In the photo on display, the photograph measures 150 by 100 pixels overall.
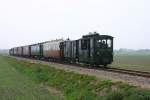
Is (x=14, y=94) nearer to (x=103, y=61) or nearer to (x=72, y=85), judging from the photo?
(x=72, y=85)

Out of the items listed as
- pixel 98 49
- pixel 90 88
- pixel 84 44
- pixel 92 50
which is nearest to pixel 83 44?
pixel 84 44

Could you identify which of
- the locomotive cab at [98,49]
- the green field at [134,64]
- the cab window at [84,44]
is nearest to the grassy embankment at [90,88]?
the locomotive cab at [98,49]

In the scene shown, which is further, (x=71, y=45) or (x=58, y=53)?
(x=58, y=53)

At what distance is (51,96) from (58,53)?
90.4 feet

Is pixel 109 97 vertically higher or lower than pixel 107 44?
lower

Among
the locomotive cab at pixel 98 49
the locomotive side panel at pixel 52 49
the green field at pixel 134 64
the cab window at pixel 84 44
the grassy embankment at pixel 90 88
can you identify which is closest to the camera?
the grassy embankment at pixel 90 88

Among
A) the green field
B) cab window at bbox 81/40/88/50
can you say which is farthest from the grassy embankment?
the green field

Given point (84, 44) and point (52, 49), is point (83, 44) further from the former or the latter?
point (52, 49)

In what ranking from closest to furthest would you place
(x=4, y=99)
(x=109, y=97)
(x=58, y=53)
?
(x=109, y=97)
(x=4, y=99)
(x=58, y=53)

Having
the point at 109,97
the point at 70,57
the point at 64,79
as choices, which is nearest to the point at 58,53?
the point at 70,57

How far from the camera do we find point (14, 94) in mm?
20641

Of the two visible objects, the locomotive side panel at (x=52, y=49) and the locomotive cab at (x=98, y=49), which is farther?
the locomotive side panel at (x=52, y=49)

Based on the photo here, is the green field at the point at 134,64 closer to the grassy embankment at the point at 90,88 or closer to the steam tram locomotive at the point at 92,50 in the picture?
the steam tram locomotive at the point at 92,50

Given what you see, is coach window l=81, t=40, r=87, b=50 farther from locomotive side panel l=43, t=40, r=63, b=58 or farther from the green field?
locomotive side panel l=43, t=40, r=63, b=58
